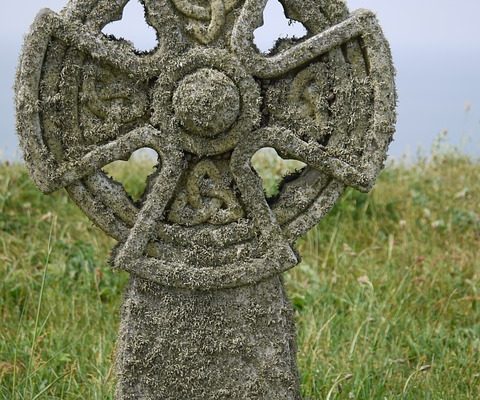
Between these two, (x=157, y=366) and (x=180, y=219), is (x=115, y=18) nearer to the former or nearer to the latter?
(x=180, y=219)

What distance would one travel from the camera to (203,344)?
2496 mm

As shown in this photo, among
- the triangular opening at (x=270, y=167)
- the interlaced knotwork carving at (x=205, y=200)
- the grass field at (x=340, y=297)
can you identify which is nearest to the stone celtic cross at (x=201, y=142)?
the interlaced knotwork carving at (x=205, y=200)

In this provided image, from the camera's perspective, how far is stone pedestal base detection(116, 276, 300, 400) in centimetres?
248

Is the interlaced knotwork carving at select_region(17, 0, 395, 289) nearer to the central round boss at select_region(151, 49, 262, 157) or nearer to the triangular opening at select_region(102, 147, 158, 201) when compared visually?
the central round boss at select_region(151, 49, 262, 157)

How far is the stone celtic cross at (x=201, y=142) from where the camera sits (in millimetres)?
2352

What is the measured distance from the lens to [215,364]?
2520 mm

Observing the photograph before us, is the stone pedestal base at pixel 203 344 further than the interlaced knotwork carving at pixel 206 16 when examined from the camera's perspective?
Yes

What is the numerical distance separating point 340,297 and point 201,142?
1.80 meters

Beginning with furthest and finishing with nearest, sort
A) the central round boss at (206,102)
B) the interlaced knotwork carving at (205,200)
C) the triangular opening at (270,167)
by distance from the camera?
the triangular opening at (270,167) < the interlaced knotwork carving at (205,200) < the central round boss at (206,102)

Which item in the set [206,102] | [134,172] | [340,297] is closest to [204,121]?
[206,102]

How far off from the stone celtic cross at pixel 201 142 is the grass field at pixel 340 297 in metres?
0.46

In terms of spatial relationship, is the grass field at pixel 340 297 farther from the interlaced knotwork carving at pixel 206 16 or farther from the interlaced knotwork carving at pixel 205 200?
the interlaced knotwork carving at pixel 206 16

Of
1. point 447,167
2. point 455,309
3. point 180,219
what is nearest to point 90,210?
point 180,219

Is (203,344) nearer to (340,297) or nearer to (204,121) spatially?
(204,121)
